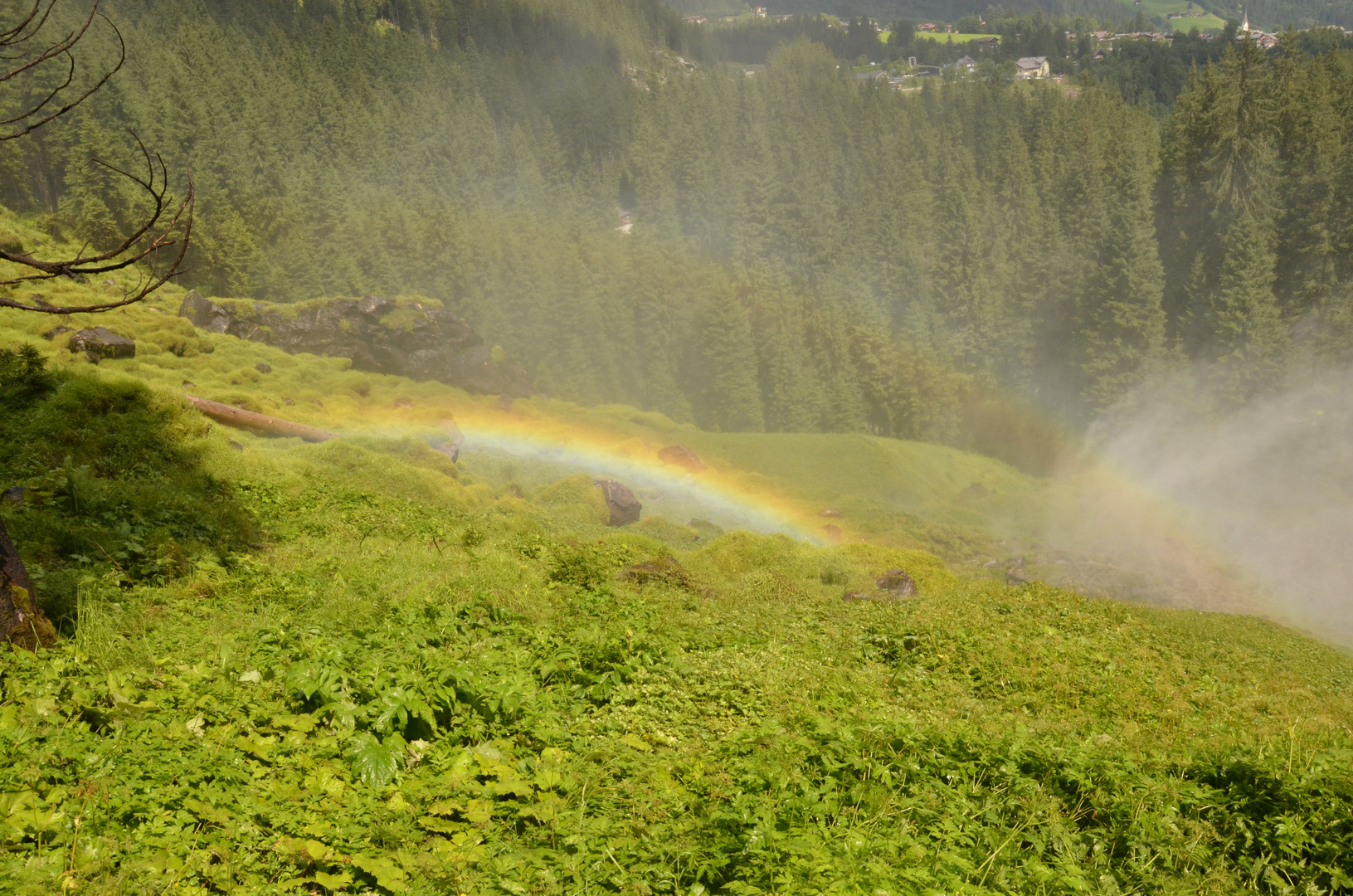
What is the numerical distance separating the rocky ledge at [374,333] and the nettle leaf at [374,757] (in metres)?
51.0

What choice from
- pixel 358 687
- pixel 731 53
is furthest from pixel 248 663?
pixel 731 53

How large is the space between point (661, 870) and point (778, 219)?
82.9 metres

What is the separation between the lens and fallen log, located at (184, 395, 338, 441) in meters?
28.6

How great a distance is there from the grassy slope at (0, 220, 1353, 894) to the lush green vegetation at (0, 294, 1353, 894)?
3 cm

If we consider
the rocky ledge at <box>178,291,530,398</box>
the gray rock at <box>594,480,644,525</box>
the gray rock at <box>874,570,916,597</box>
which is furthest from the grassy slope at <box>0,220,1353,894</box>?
the rocky ledge at <box>178,291,530,398</box>

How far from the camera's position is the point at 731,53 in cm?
19812

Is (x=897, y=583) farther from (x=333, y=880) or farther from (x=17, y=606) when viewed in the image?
(x=17, y=606)

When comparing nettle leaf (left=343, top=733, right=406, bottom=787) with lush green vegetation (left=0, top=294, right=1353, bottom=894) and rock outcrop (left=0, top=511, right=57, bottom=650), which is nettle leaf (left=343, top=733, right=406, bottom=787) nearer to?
lush green vegetation (left=0, top=294, right=1353, bottom=894)

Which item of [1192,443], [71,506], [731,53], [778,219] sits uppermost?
[731,53]

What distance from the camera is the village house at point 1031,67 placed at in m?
154

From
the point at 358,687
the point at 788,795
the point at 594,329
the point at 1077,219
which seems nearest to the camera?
the point at 788,795

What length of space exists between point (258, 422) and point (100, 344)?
5.70 meters

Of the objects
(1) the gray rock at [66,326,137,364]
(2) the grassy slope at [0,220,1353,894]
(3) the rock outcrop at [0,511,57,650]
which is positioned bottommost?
(1) the gray rock at [66,326,137,364]

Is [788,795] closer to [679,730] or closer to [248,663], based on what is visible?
[679,730]
